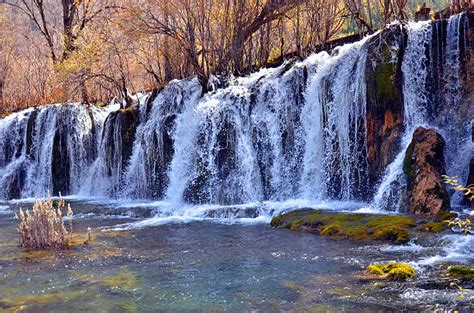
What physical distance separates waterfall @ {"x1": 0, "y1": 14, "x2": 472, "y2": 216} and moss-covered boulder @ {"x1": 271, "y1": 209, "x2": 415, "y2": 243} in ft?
5.35

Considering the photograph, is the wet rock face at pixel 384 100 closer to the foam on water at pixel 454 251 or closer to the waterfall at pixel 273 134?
the waterfall at pixel 273 134

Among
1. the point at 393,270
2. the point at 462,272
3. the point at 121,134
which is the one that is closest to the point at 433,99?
the point at 462,272

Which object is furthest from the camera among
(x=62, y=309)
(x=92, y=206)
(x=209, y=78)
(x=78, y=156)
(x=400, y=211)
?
Result: (x=78, y=156)

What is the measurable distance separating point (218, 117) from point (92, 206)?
208 inches

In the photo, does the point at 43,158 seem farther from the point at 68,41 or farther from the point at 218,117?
the point at 218,117

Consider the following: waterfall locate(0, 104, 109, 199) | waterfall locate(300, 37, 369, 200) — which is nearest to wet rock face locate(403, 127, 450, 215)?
waterfall locate(300, 37, 369, 200)

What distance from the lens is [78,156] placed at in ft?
82.2

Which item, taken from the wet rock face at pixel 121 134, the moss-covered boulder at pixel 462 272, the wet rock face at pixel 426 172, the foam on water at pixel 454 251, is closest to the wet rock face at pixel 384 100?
the wet rock face at pixel 426 172

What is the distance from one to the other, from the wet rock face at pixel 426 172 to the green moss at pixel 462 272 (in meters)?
4.25

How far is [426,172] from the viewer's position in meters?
12.7

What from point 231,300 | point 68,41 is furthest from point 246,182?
point 68,41

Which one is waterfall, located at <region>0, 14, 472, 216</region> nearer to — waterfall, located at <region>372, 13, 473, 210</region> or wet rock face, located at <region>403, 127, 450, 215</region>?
waterfall, located at <region>372, 13, 473, 210</region>

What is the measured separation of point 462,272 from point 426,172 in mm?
5259

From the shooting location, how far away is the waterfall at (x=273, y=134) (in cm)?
1466
